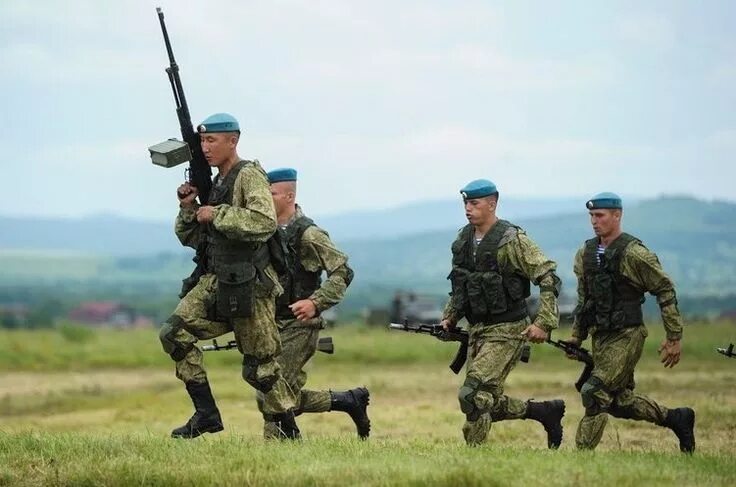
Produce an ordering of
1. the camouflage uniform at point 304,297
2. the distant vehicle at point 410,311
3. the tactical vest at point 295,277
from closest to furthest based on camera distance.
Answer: the camouflage uniform at point 304,297, the tactical vest at point 295,277, the distant vehicle at point 410,311

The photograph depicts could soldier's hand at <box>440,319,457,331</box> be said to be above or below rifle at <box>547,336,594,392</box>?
above

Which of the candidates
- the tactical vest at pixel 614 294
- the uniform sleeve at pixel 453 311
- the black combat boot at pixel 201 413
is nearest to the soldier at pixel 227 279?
the black combat boot at pixel 201 413

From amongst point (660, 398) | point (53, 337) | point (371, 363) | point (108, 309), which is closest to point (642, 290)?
point (660, 398)

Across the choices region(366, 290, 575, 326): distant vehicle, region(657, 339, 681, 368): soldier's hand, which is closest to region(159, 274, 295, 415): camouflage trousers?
region(657, 339, 681, 368): soldier's hand

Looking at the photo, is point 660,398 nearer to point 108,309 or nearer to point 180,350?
point 180,350

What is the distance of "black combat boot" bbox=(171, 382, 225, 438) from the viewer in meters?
13.3

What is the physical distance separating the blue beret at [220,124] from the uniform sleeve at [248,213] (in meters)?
0.38

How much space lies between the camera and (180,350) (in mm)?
13141

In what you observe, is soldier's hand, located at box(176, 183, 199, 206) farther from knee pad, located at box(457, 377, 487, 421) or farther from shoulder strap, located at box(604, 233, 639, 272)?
shoulder strap, located at box(604, 233, 639, 272)

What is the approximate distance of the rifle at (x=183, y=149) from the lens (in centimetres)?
1284

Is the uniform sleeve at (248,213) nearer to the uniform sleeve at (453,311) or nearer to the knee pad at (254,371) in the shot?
the knee pad at (254,371)

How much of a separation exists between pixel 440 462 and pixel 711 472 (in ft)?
5.89

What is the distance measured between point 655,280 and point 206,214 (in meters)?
3.78

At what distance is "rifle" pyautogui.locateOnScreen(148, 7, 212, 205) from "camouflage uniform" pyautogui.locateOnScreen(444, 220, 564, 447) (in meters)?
2.22
